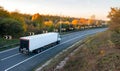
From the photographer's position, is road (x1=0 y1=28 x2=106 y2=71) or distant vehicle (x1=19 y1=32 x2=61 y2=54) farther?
distant vehicle (x1=19 y1=32 x2=61 y2=54)

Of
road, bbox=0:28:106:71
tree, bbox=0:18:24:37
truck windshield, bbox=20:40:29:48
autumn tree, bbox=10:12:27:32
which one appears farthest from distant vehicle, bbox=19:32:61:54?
autumn tree, bbox=10:12:27:32

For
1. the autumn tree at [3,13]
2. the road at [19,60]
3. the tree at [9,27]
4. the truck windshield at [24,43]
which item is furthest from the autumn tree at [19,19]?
the truck windshield at [24,43]

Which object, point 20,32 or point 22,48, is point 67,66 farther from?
point 20,32

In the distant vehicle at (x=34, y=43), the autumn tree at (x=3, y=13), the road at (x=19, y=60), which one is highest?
the autumn tree at (x=3, y=13)

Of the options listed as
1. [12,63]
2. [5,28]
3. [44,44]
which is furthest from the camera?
[5,28]

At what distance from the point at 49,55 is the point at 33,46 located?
8.22 feet

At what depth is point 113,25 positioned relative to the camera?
31.3 metres

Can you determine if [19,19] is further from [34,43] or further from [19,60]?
[19,60]

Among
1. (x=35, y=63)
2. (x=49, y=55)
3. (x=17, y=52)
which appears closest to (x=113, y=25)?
(x=49, y=55)

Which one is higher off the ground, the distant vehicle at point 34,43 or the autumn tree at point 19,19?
the autumn tree at point 19,19

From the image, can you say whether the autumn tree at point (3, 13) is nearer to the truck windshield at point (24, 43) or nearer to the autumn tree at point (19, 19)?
the autumn tree at point (19, 19)

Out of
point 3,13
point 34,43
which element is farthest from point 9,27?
point 34,43

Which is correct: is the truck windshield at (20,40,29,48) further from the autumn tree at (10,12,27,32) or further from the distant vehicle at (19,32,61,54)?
the autumn tree at (10,12,27,32)

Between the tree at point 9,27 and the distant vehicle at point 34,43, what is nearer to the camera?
the distant vehicle at point 34,43
